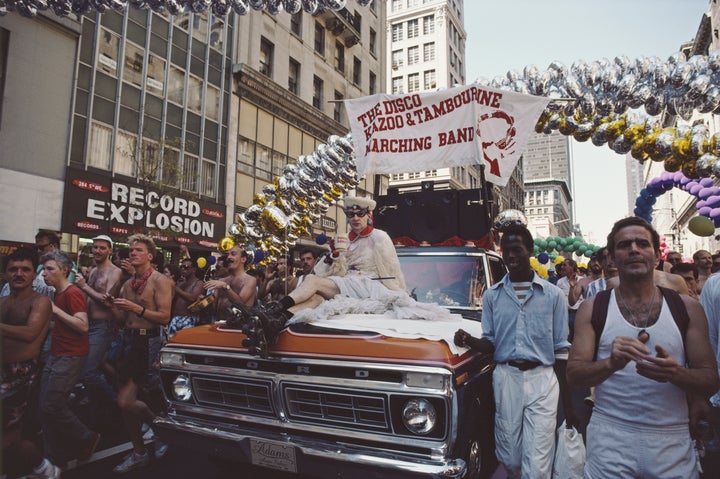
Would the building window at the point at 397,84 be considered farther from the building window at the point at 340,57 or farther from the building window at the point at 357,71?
the building window at the point at 340,57

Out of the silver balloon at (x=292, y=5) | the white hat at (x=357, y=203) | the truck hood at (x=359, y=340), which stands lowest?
the truck hood at (x=359, y=340)

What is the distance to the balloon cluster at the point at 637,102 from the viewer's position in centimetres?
745

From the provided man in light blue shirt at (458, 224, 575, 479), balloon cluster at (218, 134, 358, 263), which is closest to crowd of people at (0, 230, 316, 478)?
man in light blue shirt at (458, 224, 575, 479)

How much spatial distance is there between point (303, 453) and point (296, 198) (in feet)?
27.6

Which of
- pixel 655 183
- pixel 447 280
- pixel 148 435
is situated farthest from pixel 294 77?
pixel 148 435

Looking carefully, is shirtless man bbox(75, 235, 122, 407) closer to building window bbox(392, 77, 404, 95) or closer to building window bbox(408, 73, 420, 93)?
building window bbox(408, 73, 420, 93)

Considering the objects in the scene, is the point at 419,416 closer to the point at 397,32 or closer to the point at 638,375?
the point at 638,375

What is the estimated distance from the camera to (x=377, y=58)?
107ft

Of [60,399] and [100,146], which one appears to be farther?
[100,146]

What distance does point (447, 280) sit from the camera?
4672 mm

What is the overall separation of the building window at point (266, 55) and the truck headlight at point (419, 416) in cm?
2256

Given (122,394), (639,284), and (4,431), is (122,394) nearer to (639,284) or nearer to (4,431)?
(4,431)

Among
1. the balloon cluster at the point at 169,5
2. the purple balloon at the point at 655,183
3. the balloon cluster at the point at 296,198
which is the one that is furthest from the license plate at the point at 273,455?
the purple balloon at the point at 655,183

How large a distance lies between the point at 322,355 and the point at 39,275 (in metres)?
4.98
